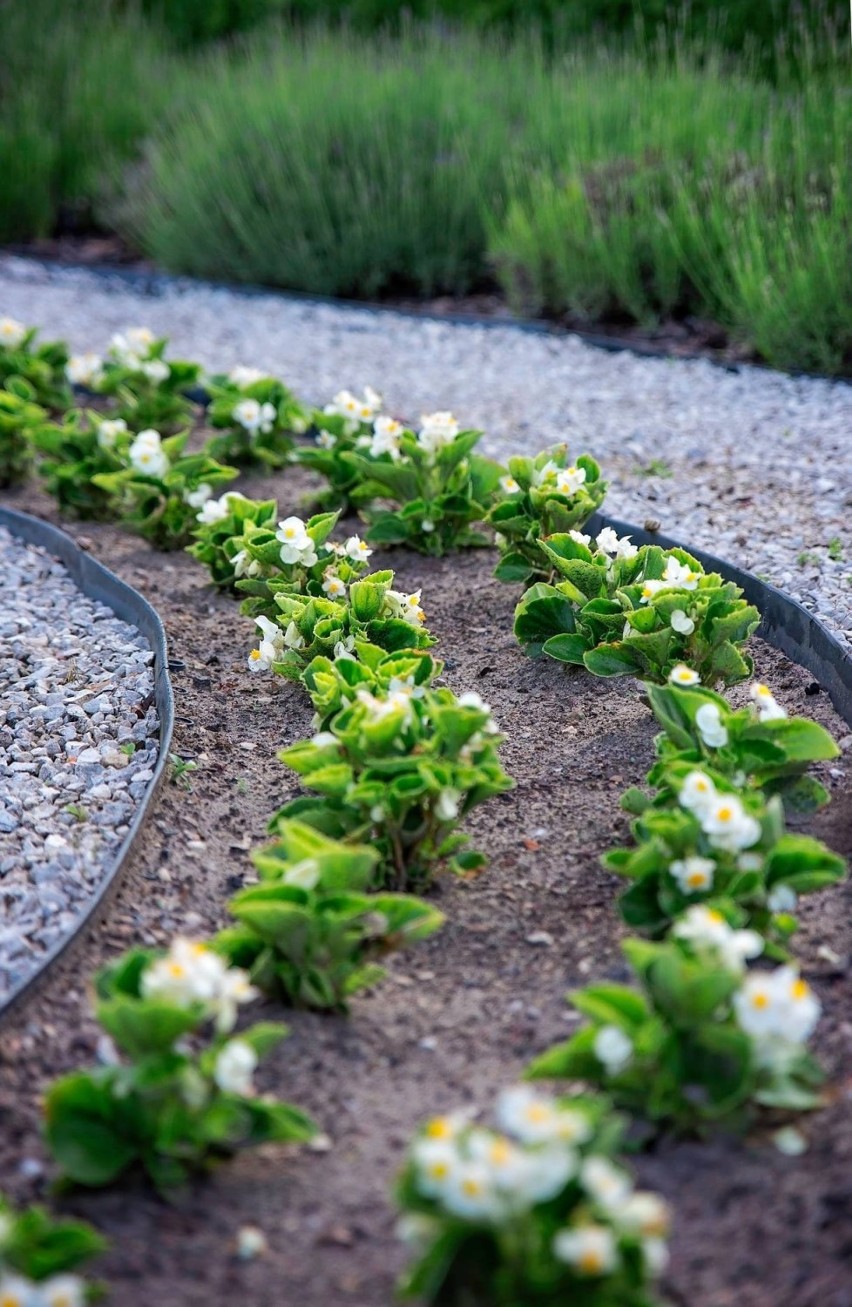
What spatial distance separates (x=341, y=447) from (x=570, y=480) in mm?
869

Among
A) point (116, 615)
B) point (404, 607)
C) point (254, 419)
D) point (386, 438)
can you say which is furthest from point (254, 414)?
point (404, 607)

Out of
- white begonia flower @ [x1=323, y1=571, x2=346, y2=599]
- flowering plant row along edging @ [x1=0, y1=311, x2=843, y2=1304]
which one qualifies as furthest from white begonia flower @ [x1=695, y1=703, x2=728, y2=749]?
white begonia flower @ [x1=323, y1=571, x2=346, y2=599]

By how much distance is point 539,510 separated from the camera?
9.64 feet

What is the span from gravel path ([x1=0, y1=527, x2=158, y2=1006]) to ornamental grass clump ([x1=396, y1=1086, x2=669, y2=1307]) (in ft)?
2.58

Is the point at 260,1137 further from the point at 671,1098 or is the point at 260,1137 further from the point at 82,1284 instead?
the point at 671,1098

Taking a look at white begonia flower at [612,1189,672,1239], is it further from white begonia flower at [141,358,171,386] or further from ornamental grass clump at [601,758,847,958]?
white begonia flower at [141,358,171,386]

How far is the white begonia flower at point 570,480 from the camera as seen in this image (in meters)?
2.88

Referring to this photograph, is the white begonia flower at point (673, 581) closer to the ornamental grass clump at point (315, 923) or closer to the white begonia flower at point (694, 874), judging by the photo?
the white begonia flower at point (694, 874)

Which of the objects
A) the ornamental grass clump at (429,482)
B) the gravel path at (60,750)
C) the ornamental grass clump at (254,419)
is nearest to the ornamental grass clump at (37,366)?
the ornamental grass clump at (254,419)

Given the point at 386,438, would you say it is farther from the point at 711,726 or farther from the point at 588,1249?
the point at 588,1249

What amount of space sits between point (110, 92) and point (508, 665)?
6923 millimetres

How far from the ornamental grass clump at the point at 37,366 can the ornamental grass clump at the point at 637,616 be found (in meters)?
2.31

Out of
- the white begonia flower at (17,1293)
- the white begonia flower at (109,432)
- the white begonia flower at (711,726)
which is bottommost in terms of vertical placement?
the white begonia flower at (109,432)

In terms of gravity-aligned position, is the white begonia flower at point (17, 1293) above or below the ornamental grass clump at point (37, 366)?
above
